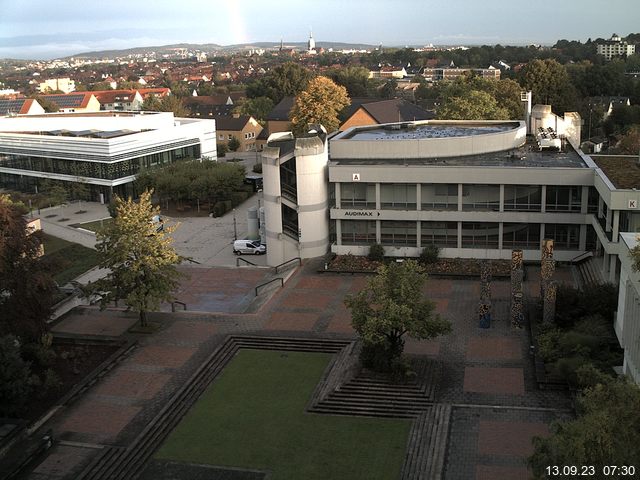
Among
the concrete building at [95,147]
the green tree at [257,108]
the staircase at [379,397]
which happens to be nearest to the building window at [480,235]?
the staircase at [379,397]

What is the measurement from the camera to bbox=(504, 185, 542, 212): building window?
119 feet

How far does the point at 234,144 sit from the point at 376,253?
176 ft

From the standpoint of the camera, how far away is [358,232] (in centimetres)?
3897

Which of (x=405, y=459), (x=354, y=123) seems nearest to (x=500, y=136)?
(x=405, y=459)

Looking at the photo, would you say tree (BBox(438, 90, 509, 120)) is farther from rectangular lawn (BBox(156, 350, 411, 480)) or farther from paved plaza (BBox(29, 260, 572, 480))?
rectangular lawn (BBox(156, 350, 411, 480))

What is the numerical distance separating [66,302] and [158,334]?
7.54 m

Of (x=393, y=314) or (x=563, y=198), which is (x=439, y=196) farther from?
(x=393, y=314)

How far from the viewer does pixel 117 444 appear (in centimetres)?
2144

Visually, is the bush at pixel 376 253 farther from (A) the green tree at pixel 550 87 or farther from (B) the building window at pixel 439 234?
(A) the green tree at pixel 550 87

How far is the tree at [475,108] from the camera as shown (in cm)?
5838

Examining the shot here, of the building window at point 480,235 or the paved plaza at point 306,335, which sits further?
the building window at point 480,235

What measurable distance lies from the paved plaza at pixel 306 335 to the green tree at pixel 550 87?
49.5m

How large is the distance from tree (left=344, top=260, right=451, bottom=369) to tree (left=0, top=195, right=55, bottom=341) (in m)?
11.2

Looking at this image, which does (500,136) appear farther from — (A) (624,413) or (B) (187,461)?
(A) (624,413)
